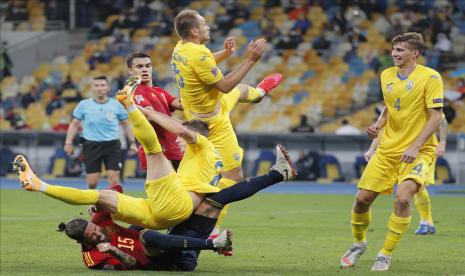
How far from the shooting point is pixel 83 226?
1005 cm

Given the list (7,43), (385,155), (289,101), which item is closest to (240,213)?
(385,155)

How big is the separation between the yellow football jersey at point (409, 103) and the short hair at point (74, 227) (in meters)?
3.12

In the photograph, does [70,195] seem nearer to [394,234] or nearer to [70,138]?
[394,234]

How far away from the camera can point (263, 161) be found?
30.0m

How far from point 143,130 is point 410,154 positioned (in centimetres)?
260

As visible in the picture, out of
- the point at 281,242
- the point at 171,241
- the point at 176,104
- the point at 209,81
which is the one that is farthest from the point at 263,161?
the point at 171,241

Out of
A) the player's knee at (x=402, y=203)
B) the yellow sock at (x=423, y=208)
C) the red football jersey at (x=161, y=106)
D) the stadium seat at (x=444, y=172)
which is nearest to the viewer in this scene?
the player's knee at (x=402, y=203)

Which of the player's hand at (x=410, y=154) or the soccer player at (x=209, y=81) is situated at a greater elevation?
the soccer player at (x=209, y=81)

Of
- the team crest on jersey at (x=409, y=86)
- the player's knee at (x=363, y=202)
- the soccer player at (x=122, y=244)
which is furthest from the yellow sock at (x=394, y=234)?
the soccer player at (x=122, y=244)

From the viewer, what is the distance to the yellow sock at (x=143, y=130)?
9.84 m

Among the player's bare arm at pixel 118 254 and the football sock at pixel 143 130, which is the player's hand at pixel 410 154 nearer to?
the football sock at pixel 143 130

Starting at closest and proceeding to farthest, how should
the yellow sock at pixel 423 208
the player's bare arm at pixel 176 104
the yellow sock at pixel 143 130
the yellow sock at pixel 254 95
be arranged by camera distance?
the yellow sock at pixel 143 130 → the player's bare arm at pixel 176 104 → the yellow sock at pixel 254 95 → the yellow sock at pixel 423 208

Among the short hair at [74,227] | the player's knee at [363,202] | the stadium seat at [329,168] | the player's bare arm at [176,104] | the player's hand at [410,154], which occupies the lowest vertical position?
the stadium seat at [329,168]

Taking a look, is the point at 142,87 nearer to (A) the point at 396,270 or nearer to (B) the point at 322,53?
(A) the point at 396,270
